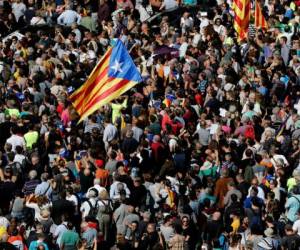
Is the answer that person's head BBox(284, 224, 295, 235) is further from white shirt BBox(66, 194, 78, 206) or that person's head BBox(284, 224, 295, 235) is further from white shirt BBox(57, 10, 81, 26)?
white shirt BBox(57, 10, 81, 26)

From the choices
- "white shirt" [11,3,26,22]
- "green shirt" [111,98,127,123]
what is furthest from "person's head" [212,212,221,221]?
"white shirt" [11,3,26,22]

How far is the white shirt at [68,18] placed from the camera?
43.4 metres

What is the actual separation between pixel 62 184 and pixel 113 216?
55.8 inches

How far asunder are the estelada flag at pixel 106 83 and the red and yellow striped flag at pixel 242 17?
8.36 m

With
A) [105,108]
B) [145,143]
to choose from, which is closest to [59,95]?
[105,108]

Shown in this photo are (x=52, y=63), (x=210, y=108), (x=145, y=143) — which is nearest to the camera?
(x=145, y=143)

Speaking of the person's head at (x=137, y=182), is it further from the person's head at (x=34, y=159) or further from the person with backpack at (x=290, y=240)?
the person with backpack at (x=290, y=240)

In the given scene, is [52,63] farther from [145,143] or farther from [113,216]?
[113,216]

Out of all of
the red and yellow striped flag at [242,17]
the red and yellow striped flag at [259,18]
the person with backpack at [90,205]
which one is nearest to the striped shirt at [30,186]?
the person with backpack at [90,205]

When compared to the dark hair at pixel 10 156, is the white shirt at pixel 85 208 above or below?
below

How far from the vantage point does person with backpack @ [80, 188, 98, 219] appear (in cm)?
3031

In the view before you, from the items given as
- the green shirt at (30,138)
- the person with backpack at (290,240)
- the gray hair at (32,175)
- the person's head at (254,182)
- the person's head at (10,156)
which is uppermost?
the green shirt at (30,138)

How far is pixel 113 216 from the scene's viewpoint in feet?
99.9

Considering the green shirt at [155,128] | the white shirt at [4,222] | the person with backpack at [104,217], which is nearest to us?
the white shirt at [4,222]
